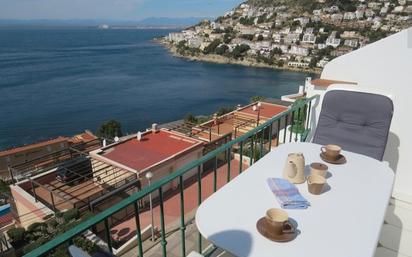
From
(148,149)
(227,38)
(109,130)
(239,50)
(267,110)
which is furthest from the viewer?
(227,38)

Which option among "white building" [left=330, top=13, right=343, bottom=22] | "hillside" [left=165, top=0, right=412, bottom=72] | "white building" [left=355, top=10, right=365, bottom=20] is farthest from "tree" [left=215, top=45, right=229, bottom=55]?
"white building" [left=355, top=10, right=365, bottom=20]

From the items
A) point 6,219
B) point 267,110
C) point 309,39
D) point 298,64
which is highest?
point 309,39

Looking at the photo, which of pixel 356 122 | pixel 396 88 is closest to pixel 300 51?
pixel 396 88

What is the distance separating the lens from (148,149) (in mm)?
12305

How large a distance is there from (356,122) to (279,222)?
2.07 metres

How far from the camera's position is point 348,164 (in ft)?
6.48

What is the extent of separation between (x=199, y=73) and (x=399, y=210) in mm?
54459

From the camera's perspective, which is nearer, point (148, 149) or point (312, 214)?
point (312, 214)

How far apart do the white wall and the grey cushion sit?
363mm

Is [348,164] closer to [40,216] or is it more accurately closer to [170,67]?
[40,216]

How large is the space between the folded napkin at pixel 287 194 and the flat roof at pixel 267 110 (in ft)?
49.2

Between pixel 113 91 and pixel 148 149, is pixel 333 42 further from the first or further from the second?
pixel 148 149

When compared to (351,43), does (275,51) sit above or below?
below

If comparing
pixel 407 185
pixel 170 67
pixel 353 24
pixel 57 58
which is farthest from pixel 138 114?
pixel 353 24
